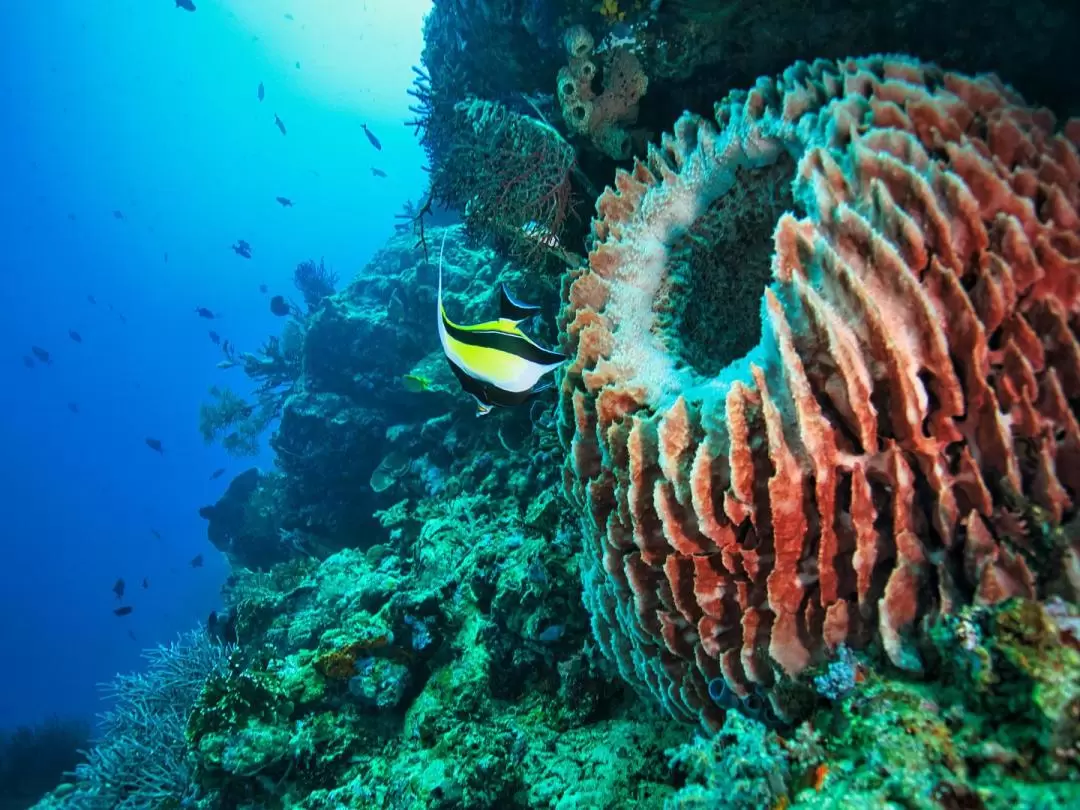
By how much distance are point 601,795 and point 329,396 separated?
10.5m

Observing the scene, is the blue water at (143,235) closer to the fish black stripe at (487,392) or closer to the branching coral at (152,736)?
the branching coral at (152,736)

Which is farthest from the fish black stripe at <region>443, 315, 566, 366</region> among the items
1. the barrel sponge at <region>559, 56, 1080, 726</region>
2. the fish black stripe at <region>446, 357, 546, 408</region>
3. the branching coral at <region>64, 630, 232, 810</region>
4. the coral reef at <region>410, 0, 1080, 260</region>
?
the branching coral at <region>64, 630, 232, 810</region>

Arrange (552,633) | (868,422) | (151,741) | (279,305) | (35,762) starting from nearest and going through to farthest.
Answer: (868,422) → (552,633) → (151,741) → (35,762) → (279,305)

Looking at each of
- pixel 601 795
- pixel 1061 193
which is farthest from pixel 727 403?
pixel 601 795

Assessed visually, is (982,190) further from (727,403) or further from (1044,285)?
(727,403)

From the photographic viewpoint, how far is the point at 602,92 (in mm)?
4285

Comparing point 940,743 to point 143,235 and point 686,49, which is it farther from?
point 143,235

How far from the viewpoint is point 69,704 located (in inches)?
1631

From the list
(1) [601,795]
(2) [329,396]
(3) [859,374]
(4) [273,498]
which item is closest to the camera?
(3) [859,374]

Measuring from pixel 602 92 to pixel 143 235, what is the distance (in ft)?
434

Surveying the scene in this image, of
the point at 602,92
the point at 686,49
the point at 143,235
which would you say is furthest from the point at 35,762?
the point at 143,235

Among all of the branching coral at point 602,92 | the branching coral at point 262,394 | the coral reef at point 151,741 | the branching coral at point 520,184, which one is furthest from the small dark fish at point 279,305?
the branching coral at point 602,92

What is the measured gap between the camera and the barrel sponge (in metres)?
1.63

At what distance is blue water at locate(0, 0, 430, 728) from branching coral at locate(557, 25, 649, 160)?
58245 millimetres
